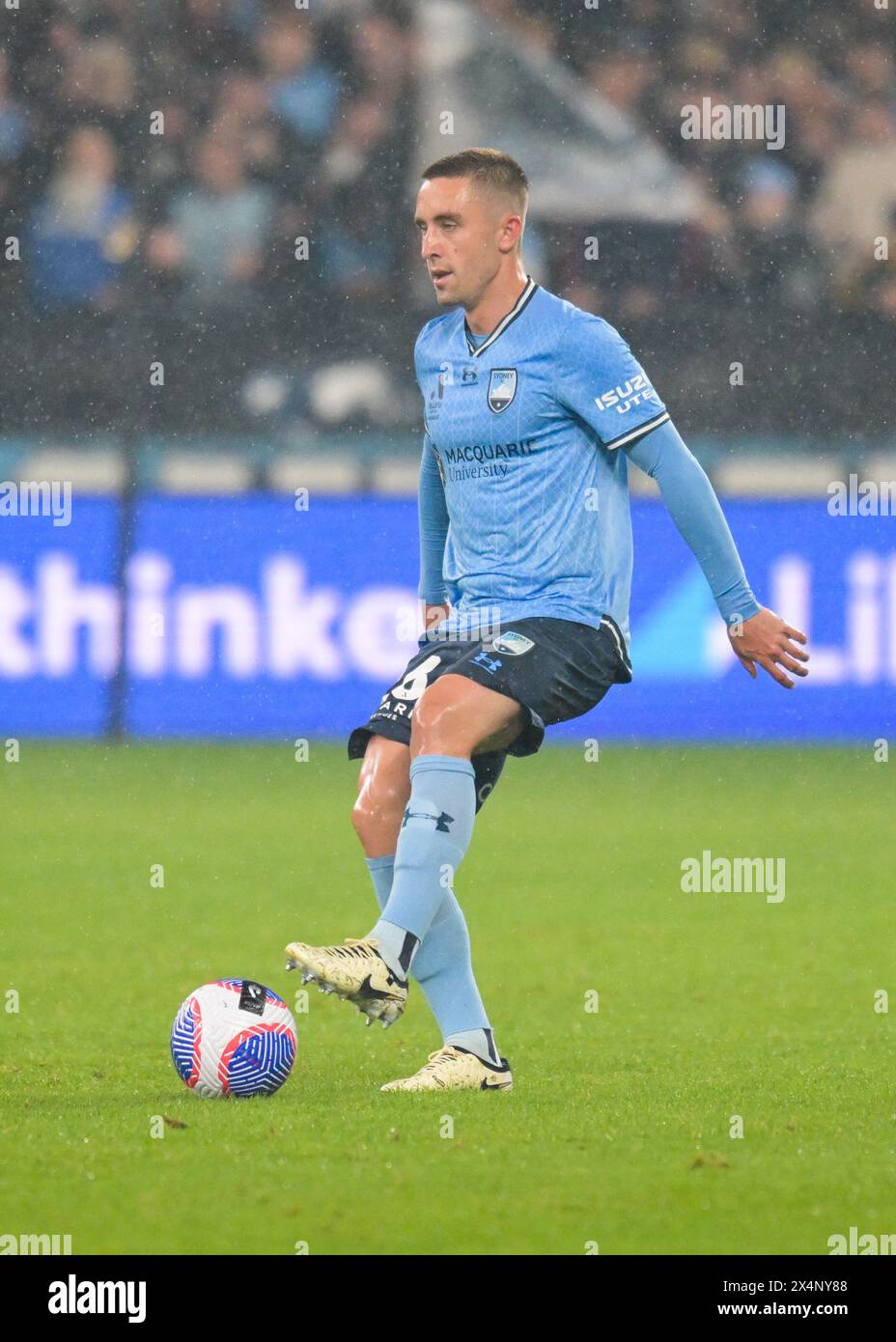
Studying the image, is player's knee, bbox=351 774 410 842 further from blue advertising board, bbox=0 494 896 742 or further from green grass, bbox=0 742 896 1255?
blue advertising board, bbox=0 494 896 742

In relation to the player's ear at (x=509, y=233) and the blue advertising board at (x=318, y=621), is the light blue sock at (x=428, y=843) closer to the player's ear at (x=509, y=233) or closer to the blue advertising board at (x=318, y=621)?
the player's ear at (x=509, y=233)

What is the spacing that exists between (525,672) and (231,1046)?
0.95 m

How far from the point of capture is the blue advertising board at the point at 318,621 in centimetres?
1100

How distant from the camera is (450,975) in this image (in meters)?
4.70

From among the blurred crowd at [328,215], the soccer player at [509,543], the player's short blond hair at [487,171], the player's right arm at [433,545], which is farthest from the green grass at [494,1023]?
the blurred crowd at [328,215]

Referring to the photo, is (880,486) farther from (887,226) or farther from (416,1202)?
(416,1202)

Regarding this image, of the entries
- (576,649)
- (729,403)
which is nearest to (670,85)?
(729,403)

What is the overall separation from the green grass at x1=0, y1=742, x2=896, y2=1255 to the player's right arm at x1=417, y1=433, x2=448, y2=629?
1025mm

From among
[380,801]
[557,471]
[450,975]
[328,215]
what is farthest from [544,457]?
[328,215]

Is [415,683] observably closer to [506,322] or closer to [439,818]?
[439,818]

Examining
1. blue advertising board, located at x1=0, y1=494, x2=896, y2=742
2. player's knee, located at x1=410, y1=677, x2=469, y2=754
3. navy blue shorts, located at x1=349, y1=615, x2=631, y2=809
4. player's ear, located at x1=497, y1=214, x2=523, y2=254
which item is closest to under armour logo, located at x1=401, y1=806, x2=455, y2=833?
player's knee, located at x1=410, y1=677, x2=469, y2=754

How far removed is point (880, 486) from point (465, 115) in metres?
3.71

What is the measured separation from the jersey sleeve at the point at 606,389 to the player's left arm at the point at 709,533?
0.04 m

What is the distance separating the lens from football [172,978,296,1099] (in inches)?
179
